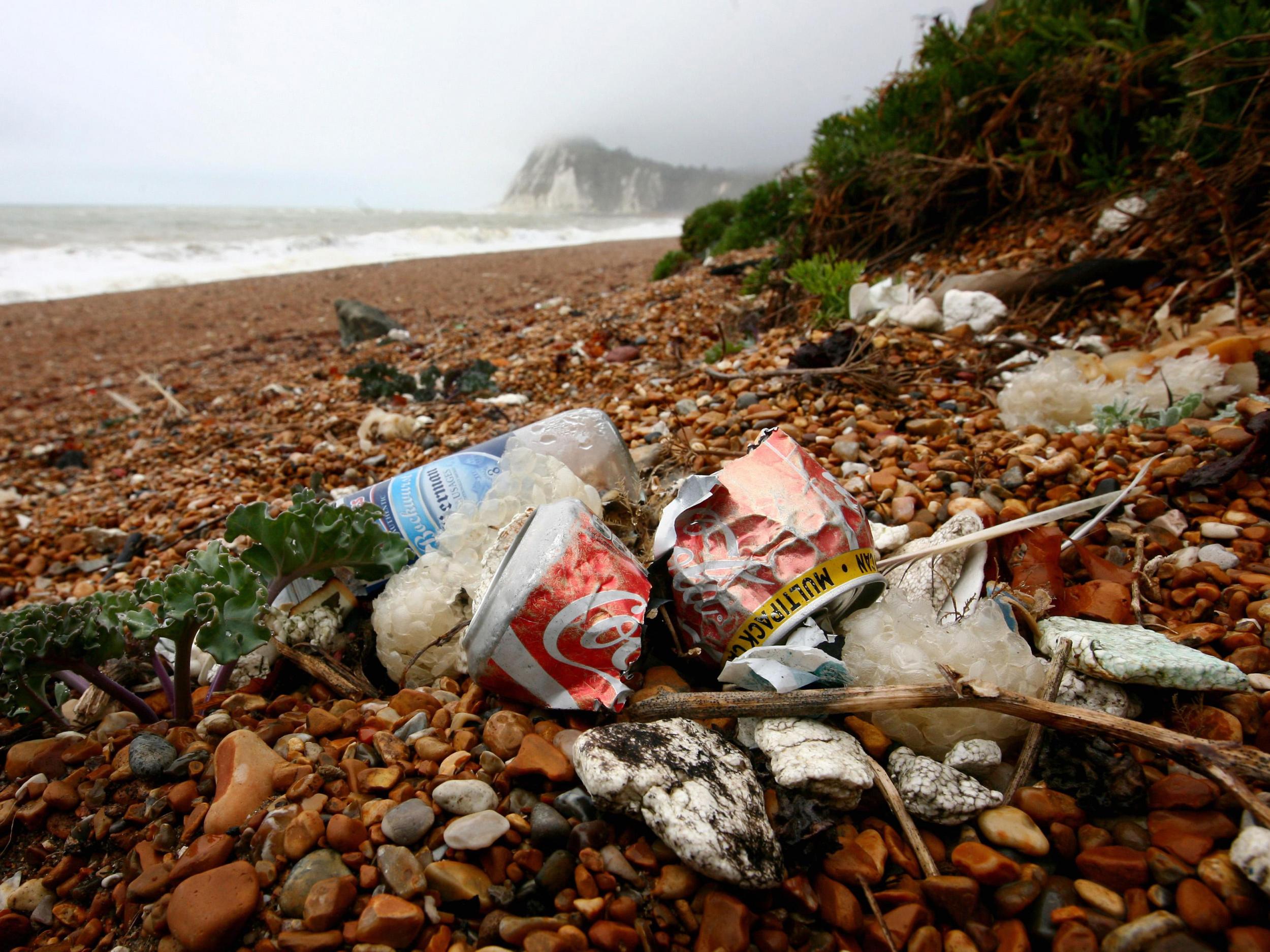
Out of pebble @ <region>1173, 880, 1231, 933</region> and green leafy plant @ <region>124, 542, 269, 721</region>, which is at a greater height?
green leafy plant @ <region>124, 542, 269, 721</region>

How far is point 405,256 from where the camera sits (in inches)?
647

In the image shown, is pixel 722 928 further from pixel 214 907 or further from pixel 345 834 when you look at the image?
pixel 214 907

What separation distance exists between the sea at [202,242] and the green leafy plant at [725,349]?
1302 cm

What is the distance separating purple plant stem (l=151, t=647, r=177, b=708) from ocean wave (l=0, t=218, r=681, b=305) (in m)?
13.3

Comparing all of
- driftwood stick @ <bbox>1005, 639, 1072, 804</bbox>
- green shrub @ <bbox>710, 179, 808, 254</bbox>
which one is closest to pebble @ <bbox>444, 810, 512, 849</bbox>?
driftwood stick @ <bbox>1005, 639, 1072, 804</bbox>

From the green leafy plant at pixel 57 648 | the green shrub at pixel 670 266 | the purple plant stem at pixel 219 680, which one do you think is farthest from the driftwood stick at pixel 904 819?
the green shrub at pixel 670 266

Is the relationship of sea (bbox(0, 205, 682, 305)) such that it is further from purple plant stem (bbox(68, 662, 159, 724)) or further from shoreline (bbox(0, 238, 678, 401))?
purple plant stem (bbox(68, 662, 159, 724))

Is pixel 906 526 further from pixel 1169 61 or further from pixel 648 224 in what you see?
pixel 648 224

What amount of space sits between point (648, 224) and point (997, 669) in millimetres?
39411

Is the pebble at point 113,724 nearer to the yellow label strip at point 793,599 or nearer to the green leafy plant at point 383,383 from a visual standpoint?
the yellow label strip at point 793,599

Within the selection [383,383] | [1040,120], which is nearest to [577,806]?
[383,383]

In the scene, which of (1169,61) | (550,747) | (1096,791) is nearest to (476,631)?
(550,747)

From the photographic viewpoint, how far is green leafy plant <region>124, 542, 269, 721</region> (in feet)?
3.82

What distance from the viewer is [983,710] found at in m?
0.98
